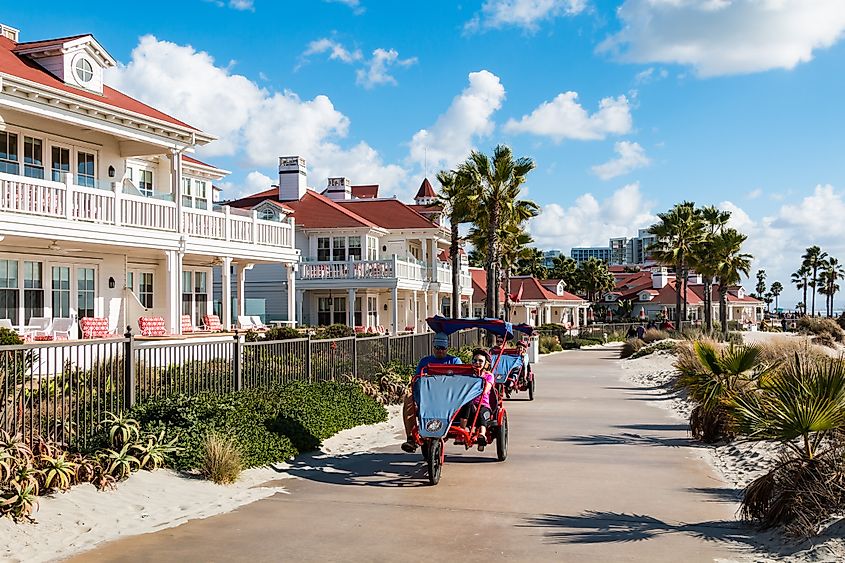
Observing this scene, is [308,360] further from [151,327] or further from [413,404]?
[151,327]

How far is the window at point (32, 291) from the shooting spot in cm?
2083

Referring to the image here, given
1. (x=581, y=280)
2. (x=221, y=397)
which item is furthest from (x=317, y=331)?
(x=581, y=280)

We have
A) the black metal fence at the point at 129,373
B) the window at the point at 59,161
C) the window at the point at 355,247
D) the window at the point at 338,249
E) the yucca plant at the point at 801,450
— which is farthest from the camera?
the window at the point at 338,249

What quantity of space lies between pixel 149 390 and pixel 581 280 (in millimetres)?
85292

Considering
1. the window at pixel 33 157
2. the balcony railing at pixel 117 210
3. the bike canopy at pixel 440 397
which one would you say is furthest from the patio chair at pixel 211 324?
the bike canopy at pixel 440 397

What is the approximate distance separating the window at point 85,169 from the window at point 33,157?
1.02 meters

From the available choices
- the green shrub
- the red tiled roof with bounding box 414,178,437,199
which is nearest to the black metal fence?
the green shrub

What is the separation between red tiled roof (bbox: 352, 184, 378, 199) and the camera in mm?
53062

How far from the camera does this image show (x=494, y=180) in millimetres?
41531

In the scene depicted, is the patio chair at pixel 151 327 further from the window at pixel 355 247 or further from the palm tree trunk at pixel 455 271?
the palm tree trunk at pixel 455 271

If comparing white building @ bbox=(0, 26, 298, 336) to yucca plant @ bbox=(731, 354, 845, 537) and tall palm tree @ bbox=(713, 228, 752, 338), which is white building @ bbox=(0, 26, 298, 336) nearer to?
yucca plant @ bbox=(731, 354, 845, 537)

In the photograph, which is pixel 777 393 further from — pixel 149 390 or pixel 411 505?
pixel 149 390

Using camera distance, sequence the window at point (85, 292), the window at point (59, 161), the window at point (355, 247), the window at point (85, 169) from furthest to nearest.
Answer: the window at point (355, 247), the window at point (85, 292), the window at point (85, 169), the window at point (59, 161)

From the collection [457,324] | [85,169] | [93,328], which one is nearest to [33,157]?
[85,169]
